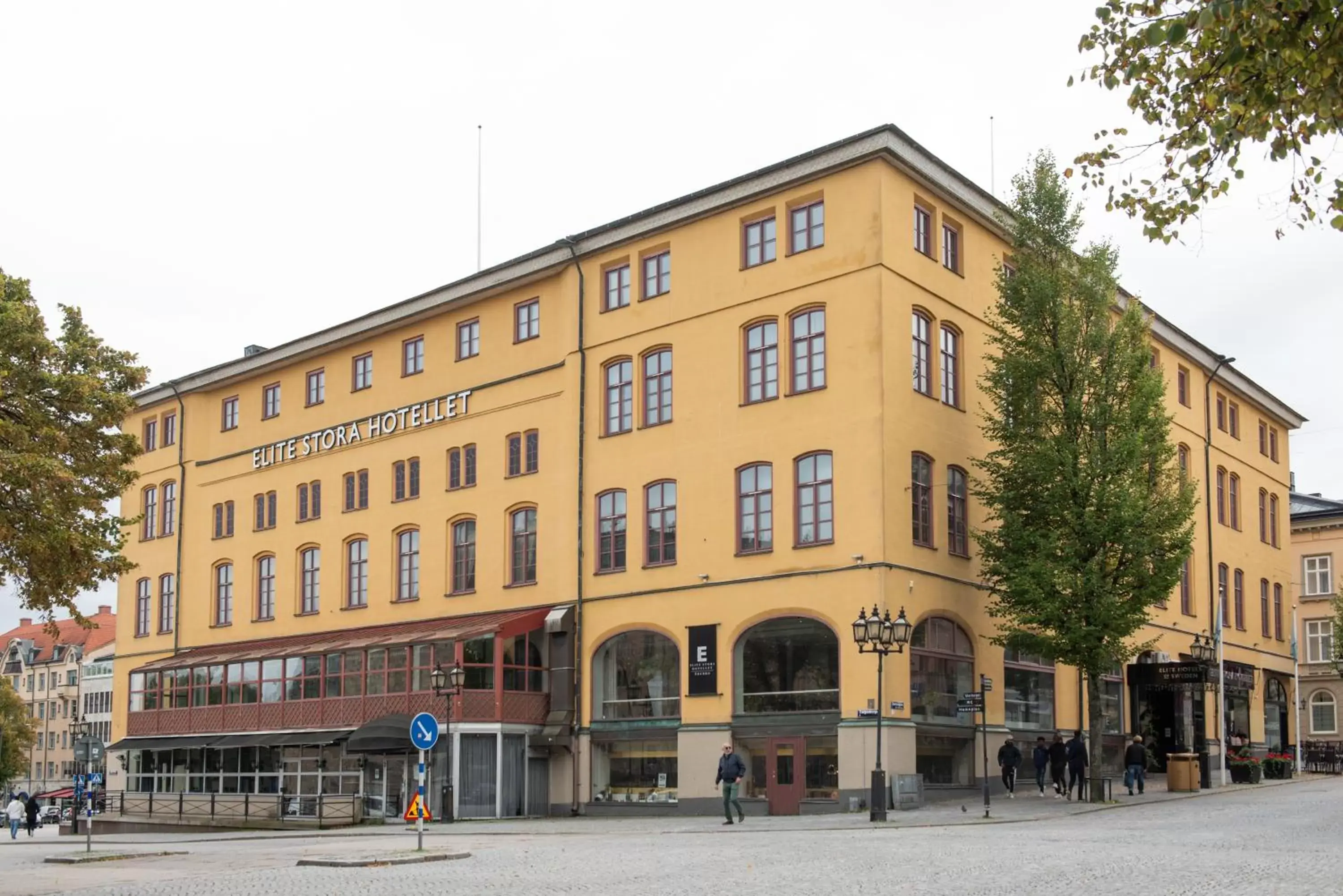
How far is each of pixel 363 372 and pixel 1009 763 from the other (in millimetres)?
25032

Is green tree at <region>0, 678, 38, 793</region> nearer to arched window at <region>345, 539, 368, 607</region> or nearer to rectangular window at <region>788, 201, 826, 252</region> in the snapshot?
arched window at <region>345, 539, 368, 607</region>

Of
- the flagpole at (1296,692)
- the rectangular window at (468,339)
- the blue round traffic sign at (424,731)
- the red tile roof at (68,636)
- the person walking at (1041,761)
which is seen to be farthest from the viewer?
the red tile roof at (68,636)

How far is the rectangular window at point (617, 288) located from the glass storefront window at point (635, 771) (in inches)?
460

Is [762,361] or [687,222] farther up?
[687,222]

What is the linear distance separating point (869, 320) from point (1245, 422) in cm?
2749

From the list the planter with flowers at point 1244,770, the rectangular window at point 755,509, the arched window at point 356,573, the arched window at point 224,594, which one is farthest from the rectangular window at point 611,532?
the arched window at point 224,594

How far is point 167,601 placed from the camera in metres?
57.3

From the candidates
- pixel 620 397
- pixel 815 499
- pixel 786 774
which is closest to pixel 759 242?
pixel 620 397

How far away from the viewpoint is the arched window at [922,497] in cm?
3588

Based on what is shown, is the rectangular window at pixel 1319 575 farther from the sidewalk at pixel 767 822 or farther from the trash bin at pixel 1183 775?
the trash bin at pixel 1183 775

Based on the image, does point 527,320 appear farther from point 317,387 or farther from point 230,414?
point 230,414

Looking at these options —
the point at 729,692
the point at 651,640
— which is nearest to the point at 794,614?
the point at 729,692

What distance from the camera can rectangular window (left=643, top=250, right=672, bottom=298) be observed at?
4031 cm

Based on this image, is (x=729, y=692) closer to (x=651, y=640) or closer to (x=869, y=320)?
(x=651, y=640)
